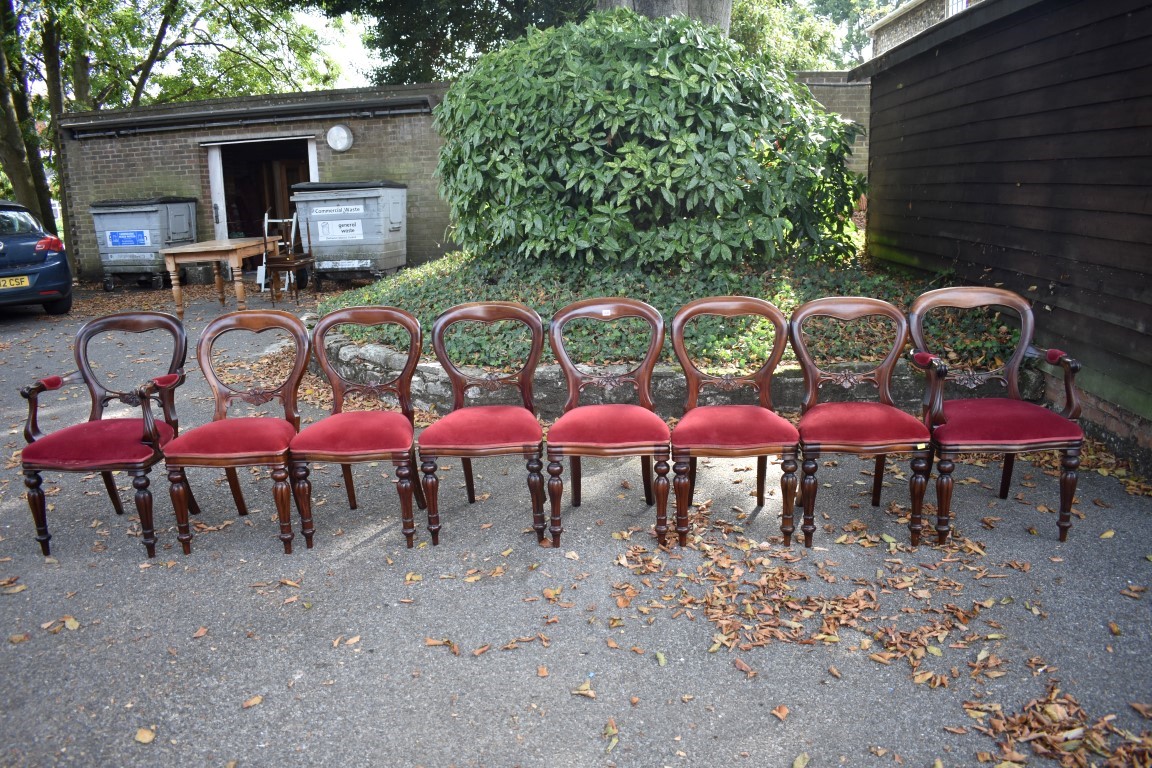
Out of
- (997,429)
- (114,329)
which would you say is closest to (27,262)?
(114,329)

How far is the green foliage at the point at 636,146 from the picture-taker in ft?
20.5

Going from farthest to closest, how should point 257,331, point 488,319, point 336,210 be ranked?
point 336,210, point 488,319, point 257,331

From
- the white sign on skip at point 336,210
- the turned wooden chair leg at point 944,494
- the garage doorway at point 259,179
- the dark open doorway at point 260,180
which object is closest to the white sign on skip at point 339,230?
the white sign on skip at point 336,210

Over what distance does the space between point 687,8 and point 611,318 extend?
191 inches

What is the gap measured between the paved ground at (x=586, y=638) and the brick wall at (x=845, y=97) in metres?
9.66

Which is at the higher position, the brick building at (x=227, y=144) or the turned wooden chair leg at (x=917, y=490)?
the brick building at (x=227, y=144)

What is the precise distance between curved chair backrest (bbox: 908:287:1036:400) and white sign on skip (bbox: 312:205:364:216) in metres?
9.04

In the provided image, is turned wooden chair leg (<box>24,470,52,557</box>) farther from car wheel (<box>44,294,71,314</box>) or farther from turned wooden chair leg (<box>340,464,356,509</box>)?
car wheel (<box>44,294,71,314</box>)

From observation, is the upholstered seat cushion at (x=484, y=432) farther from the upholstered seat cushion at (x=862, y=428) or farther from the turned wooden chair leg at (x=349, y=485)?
the upholstered seat cushion at (x=862, y=428)

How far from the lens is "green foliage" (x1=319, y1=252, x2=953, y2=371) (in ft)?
19.3

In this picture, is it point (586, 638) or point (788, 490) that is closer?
point (586, 638)

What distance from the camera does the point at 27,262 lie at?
33.1 ft

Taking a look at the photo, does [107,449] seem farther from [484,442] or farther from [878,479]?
[878,479]

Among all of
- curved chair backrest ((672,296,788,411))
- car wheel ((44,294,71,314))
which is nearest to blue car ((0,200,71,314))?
car wheel ((44,294,71,314))
